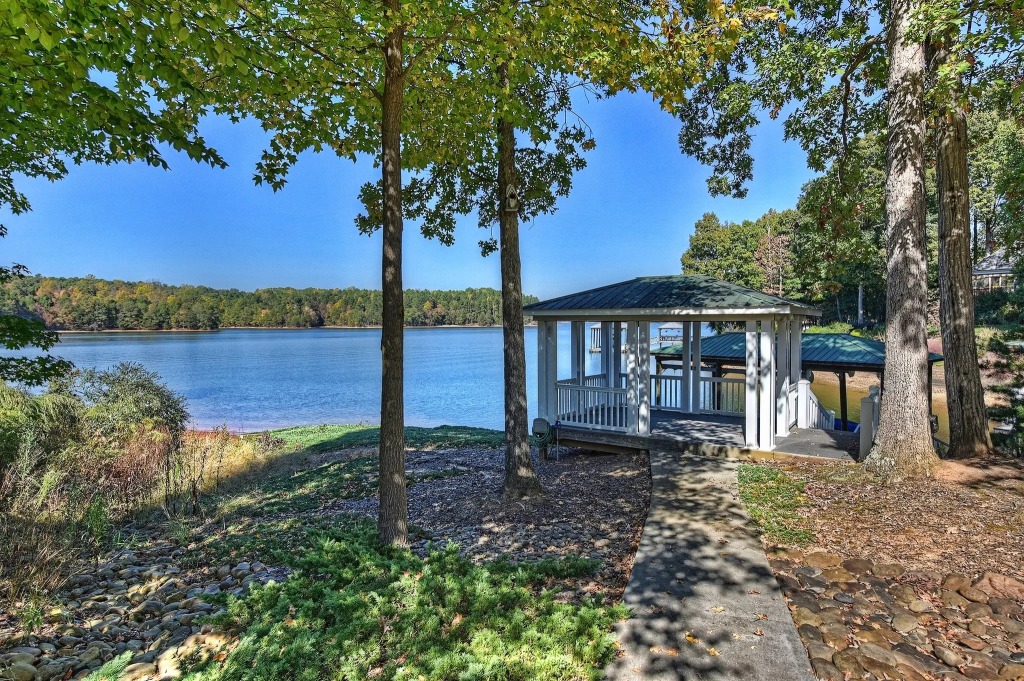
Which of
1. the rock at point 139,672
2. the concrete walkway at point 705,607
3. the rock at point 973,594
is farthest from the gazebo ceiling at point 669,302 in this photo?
the rock at point 139,672

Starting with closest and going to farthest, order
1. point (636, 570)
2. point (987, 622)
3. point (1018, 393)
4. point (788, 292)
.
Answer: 1. point (987, 622)
2. point (636, 570)
3. point (1018, 393)
4. point (788, 292)

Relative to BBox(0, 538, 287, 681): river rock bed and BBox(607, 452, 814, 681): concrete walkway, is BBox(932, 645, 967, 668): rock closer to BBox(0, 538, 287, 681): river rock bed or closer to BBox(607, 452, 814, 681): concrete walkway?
BBox(607, 452, 814, 681): concrete walkway

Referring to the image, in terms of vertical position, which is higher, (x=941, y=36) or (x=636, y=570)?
(x=941, y=36)

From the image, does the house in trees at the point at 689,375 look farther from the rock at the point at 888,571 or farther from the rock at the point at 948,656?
the rock at the point at 948,656

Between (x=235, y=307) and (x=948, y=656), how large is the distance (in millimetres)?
88920

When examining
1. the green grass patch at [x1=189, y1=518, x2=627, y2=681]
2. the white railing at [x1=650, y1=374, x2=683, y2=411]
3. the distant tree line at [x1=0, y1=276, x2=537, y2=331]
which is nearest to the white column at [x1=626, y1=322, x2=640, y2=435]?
the white railing at [x1=650, y1=374, x2=683, y2=411]

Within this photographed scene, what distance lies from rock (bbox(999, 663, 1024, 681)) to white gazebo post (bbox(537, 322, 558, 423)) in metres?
6.99

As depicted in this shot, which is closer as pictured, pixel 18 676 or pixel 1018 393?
pixel 18 676

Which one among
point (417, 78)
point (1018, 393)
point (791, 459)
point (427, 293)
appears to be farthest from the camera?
point (427, 293)

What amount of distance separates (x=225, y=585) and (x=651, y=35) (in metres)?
6.32

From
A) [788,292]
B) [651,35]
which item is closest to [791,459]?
[651,35]

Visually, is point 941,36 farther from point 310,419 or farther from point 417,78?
point 310,419

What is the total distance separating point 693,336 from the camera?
10883 mm

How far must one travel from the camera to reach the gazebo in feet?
26.2
